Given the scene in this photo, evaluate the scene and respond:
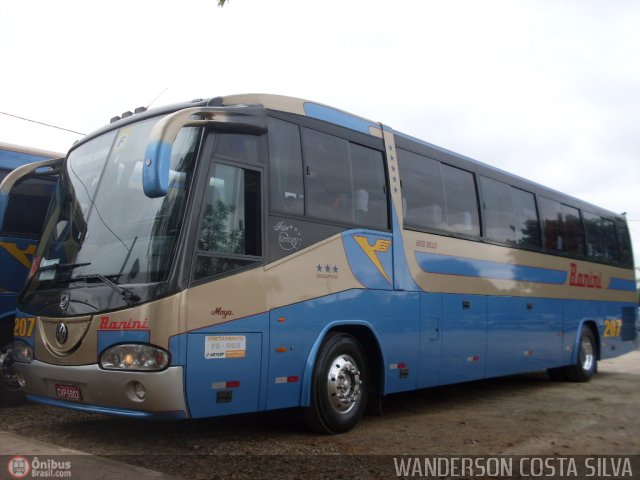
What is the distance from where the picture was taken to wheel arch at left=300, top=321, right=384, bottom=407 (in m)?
6.35

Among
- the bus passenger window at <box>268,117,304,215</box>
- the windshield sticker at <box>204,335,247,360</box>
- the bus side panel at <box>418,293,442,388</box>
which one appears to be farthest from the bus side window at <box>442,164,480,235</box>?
the windshield sticker at <box>204,335,247,360</box>

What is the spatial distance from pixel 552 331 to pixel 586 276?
2.00 metres

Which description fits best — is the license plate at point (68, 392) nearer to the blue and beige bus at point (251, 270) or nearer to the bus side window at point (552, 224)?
the blue and beige bus at point (251, 270)

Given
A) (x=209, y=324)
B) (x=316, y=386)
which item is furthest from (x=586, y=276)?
(x=209, y=324)

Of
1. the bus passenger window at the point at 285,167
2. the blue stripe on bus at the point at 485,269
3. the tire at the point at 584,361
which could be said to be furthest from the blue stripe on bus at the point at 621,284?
the bus passenger window at the point at 285,167

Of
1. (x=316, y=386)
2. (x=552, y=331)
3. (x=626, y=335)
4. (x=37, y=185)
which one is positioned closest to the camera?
(x=316, y=386)

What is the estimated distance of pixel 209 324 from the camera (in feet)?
18.0

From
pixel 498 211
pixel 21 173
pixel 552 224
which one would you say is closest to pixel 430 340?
pixel 498 211

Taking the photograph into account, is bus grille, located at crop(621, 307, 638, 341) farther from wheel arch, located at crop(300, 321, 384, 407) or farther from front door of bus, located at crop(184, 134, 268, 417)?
front door of bus, located at crop(184, 134, 268, 417)

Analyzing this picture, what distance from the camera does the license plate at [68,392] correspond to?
5629 millimetres

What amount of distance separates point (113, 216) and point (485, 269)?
19.1ft

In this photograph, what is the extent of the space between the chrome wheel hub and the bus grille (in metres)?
9.97

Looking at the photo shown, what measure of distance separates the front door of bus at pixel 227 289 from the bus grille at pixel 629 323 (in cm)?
1156

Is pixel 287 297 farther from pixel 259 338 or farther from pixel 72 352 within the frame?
pixel 72 352
